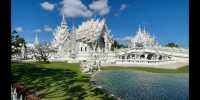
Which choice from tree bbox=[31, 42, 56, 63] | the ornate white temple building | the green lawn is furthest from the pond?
tree bbox=[31, 42, 56, 63]

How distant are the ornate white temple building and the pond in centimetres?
65

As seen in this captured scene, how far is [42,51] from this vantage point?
638cm

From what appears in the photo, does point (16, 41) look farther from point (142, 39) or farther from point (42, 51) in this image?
point (142, 39)

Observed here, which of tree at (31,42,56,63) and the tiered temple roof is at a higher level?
the tiered temple roof

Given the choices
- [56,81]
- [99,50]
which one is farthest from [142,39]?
[56,81]

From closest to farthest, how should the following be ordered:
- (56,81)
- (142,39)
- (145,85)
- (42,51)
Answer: (145,85) < (56,81) < (142,39) < (42,51)

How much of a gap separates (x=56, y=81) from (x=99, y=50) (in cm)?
150

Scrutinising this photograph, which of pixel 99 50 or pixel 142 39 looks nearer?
pixel 142 39

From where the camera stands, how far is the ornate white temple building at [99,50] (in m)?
→ 6.10

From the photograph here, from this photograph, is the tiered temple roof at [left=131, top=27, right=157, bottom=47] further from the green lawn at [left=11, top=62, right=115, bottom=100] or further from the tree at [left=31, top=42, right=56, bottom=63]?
the tree at [left=31, top=42, right=56, bottom=63]

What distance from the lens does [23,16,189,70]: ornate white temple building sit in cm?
610
